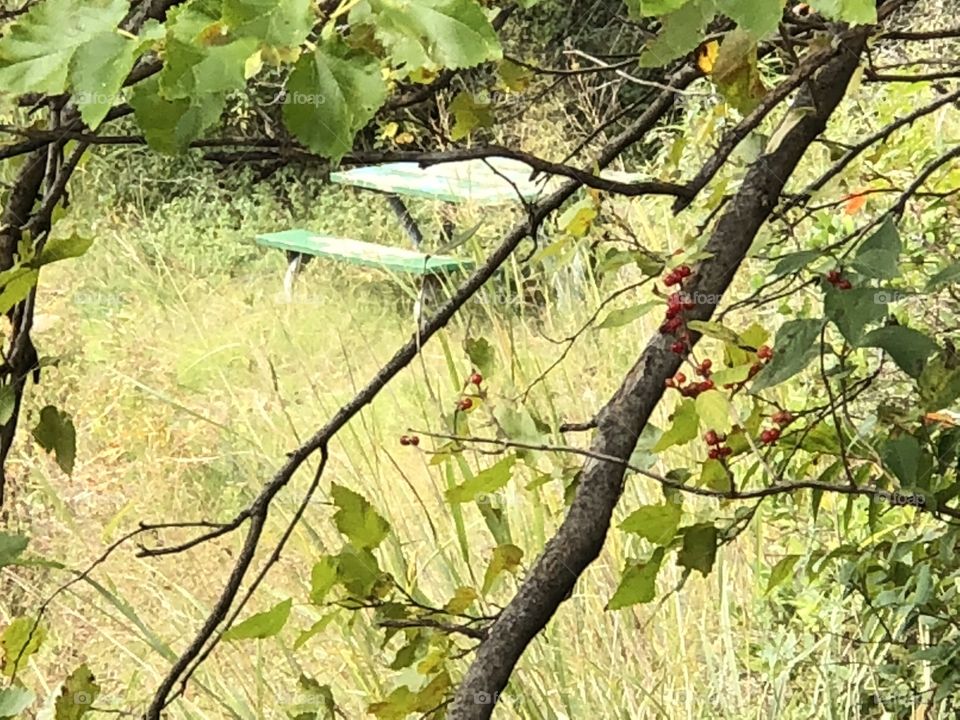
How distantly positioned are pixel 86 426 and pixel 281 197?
107 inches

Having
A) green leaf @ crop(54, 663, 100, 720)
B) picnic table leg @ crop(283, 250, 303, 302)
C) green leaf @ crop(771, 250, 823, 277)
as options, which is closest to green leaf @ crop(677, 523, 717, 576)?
green leaf @ crop(771, 250, 823, 277)

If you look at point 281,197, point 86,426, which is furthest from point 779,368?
point 281,197

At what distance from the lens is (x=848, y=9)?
11.1 inches

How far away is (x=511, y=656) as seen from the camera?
0.42 meters

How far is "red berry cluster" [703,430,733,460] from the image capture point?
1.72ft

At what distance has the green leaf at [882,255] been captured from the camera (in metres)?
0.42

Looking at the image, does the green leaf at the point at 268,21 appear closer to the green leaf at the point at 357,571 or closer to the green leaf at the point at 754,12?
the green leaf at the point at 754,12

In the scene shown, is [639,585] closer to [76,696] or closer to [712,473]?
[712,473]

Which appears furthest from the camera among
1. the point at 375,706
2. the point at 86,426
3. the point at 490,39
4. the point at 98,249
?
the point at 98,249

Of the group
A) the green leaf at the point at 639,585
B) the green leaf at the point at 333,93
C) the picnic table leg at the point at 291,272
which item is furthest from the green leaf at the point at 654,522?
the picnic table leg at the point at 291,272

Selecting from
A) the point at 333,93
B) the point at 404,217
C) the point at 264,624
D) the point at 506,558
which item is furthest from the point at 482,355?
the point at 404,217

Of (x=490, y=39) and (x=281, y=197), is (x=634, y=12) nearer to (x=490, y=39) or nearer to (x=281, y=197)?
(x=490, y=39)

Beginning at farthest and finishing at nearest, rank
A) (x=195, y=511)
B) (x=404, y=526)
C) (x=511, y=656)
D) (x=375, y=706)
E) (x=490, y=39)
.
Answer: (x=195, y=511)
(x=404, y=526)
(x=375, y=706)
(x=511, y=656)
(x=490, y=39)

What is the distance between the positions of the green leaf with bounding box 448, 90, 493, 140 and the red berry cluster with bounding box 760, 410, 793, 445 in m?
0.22
